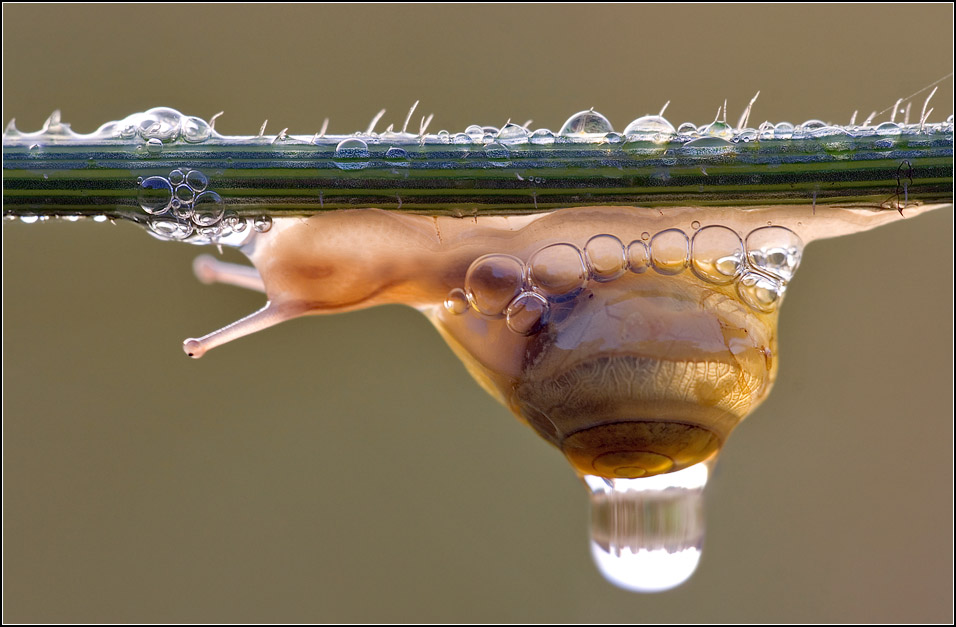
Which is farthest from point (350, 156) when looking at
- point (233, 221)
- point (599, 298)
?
point (599, 298)

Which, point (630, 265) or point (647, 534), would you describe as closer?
point (630, 265)

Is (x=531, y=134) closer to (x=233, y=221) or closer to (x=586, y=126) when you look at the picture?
(x=586, y=126)

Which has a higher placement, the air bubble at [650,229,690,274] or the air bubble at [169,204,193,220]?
the air bubble at [650,229,690,274]

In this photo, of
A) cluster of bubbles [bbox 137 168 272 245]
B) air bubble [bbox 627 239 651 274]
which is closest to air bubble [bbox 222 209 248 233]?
cluster of bubbles [bbox 137 168 272 245]

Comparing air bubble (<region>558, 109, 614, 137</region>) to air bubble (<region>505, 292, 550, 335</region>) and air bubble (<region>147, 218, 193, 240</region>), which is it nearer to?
air bubble (<region>505, 292, 550, 335</region>)

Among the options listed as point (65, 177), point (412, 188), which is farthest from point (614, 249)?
point (65, 177)

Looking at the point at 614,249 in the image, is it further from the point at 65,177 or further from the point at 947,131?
the point at 65,177
